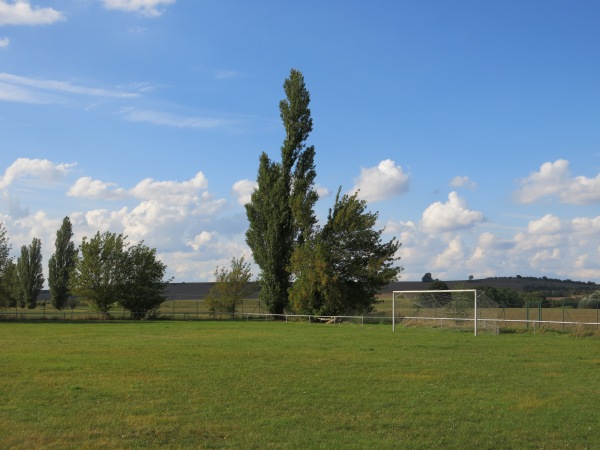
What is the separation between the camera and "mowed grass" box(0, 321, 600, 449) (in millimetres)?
9211

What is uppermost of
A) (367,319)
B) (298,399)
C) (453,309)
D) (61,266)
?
(61,266)

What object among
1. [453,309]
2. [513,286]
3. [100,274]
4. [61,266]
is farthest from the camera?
[513,286]

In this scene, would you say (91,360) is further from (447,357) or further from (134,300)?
(134,300)

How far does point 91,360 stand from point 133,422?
9.81 metres

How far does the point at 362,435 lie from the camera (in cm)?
932

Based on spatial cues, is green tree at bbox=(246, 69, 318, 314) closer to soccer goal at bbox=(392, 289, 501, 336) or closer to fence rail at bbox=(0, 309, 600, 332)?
fence rail at bbox=(0, 309, 600, 332)

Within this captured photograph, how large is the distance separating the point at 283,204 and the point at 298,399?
40607mm

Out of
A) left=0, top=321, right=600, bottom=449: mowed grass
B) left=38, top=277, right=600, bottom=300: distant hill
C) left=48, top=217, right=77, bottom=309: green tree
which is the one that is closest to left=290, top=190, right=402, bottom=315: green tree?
left=0, top=321, right=600, bottom=449: mowed grass

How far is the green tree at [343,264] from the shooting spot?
50.0 meters

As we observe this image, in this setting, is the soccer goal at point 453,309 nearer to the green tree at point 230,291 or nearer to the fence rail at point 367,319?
the fence rail at point 367,319

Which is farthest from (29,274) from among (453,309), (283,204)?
(453,309)

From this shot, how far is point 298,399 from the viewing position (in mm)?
Answer: 12203

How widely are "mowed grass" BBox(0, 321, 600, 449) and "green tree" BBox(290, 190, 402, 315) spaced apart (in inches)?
1091

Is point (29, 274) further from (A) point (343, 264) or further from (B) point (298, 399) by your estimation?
(B) point (298, 399)
